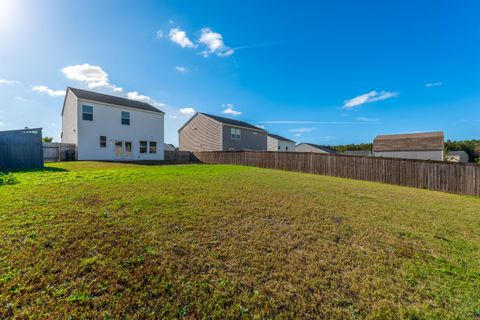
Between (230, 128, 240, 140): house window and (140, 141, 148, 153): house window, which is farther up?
(230, 128, 240, 140): house window

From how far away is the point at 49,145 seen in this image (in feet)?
55.4

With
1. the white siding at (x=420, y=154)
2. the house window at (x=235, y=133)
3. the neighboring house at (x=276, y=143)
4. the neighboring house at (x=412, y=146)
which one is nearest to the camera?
the house window at (x=235, y=133)

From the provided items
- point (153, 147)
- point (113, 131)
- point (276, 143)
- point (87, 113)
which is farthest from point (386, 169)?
point (276, 143)

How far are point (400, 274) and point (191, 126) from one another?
27.3 meters

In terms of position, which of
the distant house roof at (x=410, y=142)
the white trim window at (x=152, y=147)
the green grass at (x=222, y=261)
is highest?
the distant house roof at (x=410, y=142)

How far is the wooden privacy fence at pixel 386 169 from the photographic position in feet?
32.2

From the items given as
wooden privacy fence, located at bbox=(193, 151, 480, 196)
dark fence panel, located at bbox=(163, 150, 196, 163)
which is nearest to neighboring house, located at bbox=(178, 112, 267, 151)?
dark fence panel, located at bbox=(163, 150, 196, 163)

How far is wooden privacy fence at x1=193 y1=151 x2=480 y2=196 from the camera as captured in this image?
387 inches

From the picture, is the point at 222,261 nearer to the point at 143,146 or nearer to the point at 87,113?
the point at 87,113

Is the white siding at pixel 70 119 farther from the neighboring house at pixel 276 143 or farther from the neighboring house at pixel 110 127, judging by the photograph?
the neighboring house at pixel 276 143

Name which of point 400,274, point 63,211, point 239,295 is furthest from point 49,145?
point 400,274

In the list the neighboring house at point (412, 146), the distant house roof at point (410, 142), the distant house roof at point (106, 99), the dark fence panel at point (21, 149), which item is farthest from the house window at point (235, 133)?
the distant house roof at point (410, 142)

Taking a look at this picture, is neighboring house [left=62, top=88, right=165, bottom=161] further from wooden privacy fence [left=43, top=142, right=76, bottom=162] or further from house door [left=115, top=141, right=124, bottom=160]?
wooden privacy fence [left=43, top=142, right=76, bottom=162]

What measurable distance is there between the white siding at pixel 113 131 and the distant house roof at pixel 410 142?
31.7 metres
